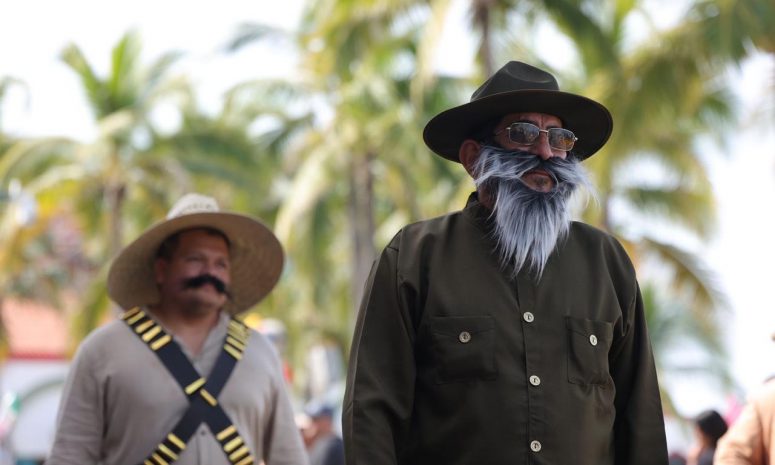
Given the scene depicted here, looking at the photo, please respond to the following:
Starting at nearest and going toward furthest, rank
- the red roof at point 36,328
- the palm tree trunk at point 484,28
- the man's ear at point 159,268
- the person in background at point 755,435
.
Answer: the person in background at point 755,435, the man's ear at point 159,268, the palm tree trunk at point 484,28, the red roof at point 36,328

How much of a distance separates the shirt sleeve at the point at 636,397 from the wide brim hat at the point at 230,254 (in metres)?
2.78

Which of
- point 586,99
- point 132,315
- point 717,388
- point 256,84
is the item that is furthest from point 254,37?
point 586,99

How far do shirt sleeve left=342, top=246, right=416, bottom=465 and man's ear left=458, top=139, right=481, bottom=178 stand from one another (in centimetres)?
41

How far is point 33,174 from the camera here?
2750 centimetres

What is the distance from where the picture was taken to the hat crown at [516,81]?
14.4ft

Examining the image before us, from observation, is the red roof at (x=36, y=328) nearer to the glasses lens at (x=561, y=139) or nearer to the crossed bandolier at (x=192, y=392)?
the crossed bandolier at (x=192, y=392)

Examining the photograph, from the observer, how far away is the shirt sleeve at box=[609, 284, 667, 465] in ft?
13.8

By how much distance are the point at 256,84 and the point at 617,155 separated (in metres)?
11.5

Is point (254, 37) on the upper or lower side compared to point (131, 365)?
upper

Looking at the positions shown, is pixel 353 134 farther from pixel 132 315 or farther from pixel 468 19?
pixel 132 315

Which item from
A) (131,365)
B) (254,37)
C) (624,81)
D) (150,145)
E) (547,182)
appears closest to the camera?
(547,182)

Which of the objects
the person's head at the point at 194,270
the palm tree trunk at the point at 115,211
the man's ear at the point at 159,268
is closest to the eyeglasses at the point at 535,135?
the person's head at the point at 194,270

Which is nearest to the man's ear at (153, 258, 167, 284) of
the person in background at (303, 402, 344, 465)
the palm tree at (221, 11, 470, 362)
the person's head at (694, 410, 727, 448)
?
the person in background at (303, 402, 344, 465)

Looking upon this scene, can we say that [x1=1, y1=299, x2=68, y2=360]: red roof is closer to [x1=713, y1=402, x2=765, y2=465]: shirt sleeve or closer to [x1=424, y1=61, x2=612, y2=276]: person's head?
[x1=713, y1=402, x2=765, y2=465]: shirt sleeve
